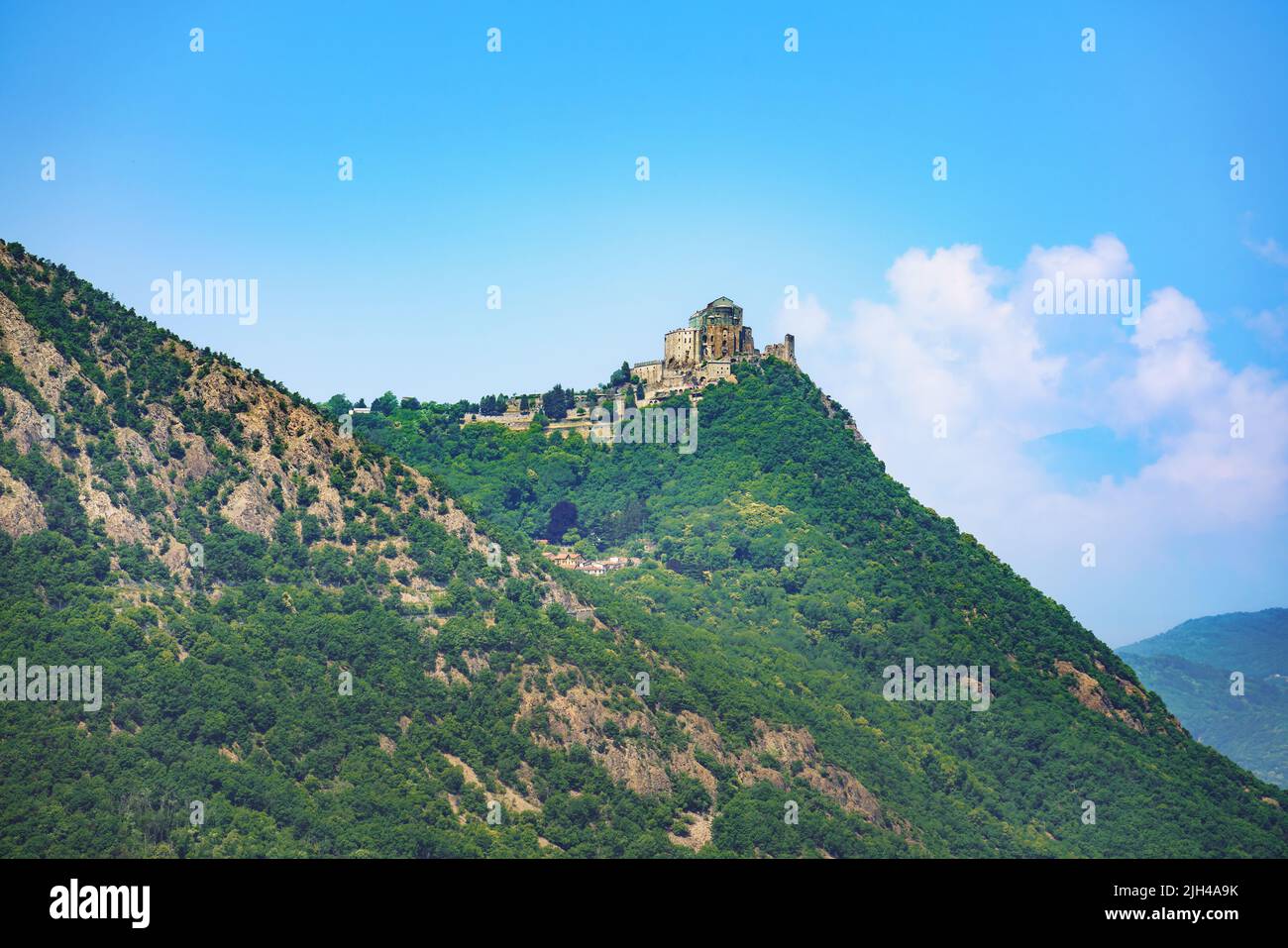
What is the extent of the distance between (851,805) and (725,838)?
46.0 ft

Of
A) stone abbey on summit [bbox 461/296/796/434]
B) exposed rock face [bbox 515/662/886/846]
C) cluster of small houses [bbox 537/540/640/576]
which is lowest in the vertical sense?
exposed rock face [bbox 515/662/886/846]

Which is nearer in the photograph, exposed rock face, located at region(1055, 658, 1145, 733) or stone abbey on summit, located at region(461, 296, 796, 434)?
exposed rock face, located at region(1055, 658, 1145, 733)

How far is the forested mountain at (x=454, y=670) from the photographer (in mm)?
96625

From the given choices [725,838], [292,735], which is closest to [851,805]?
[725,838]

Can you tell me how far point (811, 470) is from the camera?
542 ft

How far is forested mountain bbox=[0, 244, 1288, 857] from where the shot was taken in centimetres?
9662

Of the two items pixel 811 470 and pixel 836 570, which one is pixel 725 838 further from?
pixel 811 470

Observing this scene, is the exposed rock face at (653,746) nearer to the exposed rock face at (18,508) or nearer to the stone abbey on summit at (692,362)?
the exposed rock face at (18,508)

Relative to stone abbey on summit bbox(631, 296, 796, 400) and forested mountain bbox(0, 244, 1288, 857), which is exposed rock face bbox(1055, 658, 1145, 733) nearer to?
forested mountain bbox(0, 244, 1288, 857)

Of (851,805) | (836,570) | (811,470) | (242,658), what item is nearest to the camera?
(242,658)

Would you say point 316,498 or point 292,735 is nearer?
point 292,735

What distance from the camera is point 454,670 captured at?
374 feet

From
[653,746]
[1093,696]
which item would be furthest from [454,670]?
[1093,696]

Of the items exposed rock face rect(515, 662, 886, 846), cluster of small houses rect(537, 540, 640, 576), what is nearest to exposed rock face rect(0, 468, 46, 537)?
exposed rock face rect(515, 662, 886, 846)
